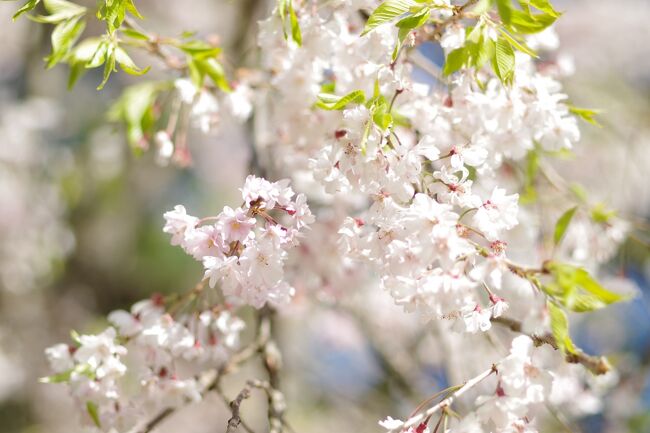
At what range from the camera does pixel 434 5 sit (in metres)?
0.97

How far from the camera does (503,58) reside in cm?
97

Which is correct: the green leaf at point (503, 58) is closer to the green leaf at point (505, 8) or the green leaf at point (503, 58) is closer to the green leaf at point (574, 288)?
the green leaf at point (505, 8)

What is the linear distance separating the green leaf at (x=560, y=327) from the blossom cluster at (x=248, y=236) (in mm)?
367

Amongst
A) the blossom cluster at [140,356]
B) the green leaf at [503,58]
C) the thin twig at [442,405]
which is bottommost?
the blossom cluster at [140,356]

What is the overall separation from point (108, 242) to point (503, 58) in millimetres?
3166

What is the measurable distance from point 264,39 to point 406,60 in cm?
29

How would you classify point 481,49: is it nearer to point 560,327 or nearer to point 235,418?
point 560,327

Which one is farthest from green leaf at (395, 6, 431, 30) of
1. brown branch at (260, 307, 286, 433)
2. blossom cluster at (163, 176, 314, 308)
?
brown branch at (260, 307, 286, 433)

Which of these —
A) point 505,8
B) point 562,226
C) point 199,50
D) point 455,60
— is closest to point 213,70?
point 199,50

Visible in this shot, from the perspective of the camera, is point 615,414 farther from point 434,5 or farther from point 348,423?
point 434,5

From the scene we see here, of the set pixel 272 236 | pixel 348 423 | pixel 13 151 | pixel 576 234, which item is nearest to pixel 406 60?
pixel 272 236

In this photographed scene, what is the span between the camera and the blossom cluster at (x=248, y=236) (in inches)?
38.2

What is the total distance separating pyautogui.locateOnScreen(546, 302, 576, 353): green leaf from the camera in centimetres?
85

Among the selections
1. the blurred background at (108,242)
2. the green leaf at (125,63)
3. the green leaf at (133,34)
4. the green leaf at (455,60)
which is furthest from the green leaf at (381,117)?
the blurred background at (108,242)
